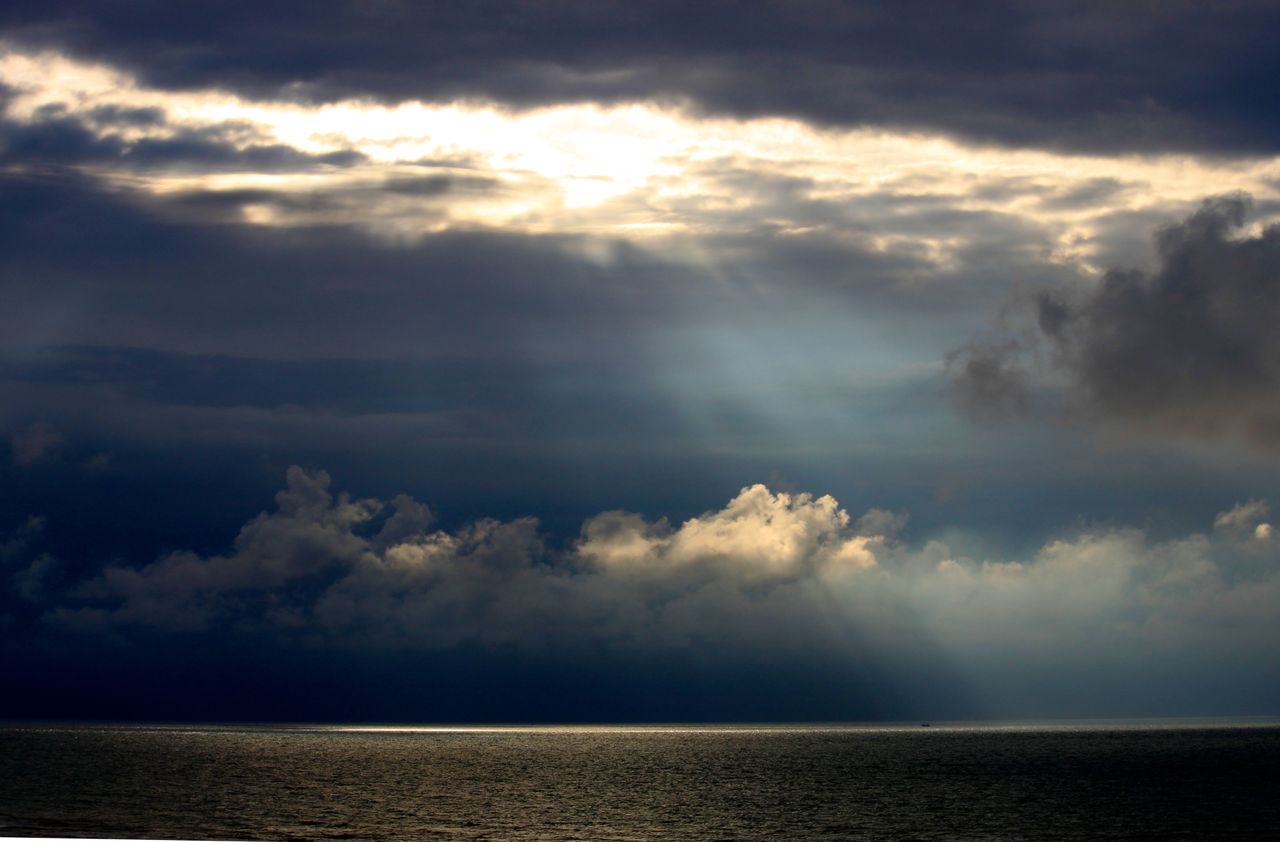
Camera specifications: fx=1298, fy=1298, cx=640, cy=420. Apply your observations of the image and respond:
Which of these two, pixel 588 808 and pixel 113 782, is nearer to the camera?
pixel 588 808

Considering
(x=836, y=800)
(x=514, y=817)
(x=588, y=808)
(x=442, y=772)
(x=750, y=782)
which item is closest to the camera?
(x=514, y=817)

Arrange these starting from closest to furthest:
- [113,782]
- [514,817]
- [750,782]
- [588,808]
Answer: [514,817] → [588,808] → [113,782] → [750,782]

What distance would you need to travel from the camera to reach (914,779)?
16012 cm

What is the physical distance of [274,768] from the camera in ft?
600

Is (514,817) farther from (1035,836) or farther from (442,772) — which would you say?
(442,772)

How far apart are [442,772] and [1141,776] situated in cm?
9204

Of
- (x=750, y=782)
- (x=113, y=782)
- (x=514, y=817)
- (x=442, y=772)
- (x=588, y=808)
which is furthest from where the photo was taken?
(x=442, y=772)

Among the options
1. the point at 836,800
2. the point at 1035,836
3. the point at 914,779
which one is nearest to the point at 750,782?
the point at 914,779

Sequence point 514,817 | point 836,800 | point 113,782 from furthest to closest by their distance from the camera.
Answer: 1. point 113,782
2. point 836,800
3. point 514,817

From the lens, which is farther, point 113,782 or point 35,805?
point 113,782

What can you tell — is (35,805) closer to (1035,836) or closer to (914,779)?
(1035,836)

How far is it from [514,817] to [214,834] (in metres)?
24.9

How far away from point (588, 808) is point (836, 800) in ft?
86.7

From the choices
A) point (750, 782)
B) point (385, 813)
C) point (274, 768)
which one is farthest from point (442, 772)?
point (385, 813)
